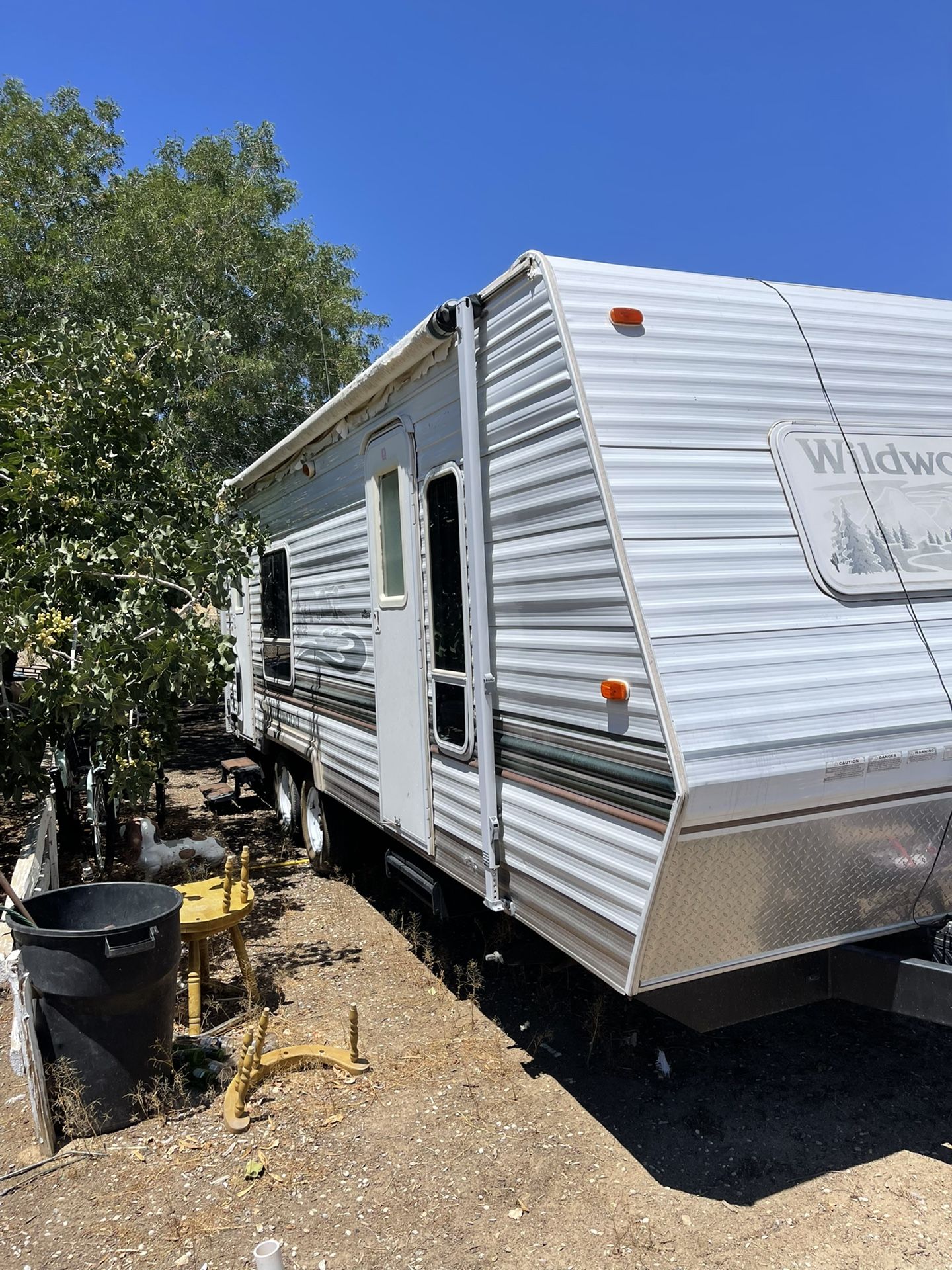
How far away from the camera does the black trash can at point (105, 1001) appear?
335 cm

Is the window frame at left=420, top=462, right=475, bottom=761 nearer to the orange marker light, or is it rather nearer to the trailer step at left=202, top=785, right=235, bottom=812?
the orange marker light

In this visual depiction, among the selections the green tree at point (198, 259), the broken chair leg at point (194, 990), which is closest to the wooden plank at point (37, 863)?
the broken chair leg at point (194, 990)

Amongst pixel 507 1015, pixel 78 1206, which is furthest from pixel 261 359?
pixel 78 1206

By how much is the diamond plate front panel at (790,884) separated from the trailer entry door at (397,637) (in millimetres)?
1644

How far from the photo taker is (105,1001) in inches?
133

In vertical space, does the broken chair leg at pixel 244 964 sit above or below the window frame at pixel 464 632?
below

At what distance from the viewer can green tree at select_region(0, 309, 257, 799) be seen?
4668 millimetres

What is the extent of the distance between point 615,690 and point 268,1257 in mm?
1772

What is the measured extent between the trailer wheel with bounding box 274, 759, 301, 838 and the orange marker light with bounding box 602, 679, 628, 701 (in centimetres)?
486

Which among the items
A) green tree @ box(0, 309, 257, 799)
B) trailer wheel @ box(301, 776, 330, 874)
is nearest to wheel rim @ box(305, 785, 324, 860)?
trailer wheel @ box(301, 776, 330, 874)

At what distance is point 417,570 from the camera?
4117mm

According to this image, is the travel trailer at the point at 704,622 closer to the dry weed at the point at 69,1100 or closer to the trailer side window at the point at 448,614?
the trailer side window at the point at 448,614

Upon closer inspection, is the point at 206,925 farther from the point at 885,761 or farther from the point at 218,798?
the point at 218,798

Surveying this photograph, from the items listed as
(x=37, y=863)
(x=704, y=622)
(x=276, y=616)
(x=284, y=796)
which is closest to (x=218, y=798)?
(x=284, y=796)
